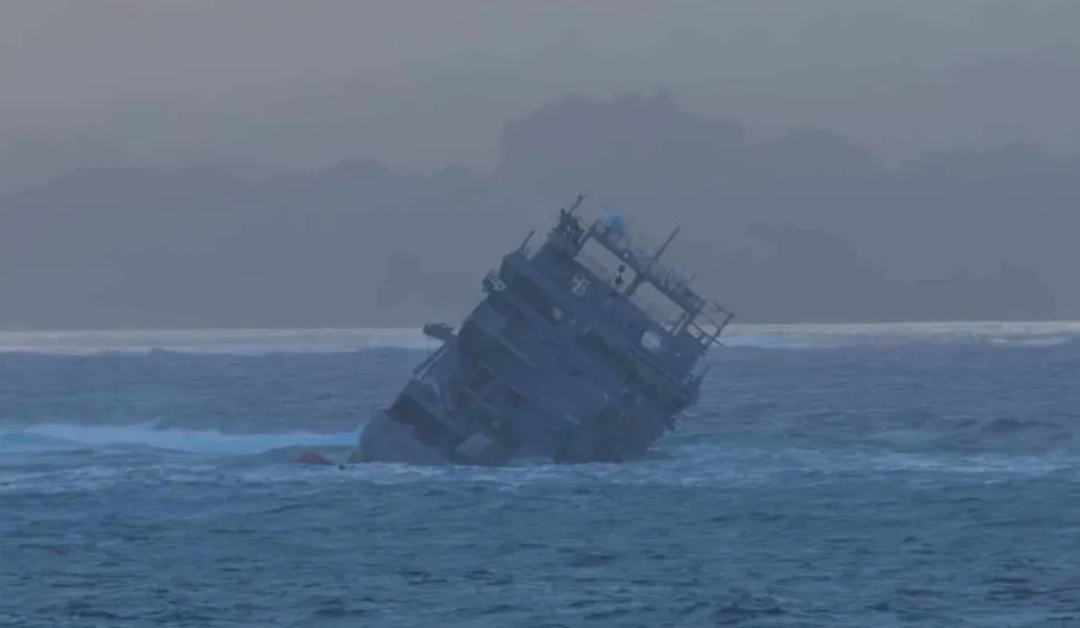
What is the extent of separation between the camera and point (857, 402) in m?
93.1

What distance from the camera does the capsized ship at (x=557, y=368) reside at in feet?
174

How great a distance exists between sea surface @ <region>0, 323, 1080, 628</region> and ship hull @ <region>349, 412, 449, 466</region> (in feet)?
2.92

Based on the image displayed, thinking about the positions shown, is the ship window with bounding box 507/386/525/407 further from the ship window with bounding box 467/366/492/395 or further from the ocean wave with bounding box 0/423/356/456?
the ocean wave with bounding box 0/423/356/456

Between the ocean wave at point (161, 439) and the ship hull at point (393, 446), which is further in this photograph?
the ocean wave at point (161, 439)

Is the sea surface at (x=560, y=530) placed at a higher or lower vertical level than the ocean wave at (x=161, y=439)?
lower

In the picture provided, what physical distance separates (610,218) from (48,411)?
44735mm

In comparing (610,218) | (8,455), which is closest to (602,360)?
(610,218)

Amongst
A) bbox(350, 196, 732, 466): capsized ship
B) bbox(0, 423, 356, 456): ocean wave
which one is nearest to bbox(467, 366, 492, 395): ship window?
bbox(350, 196, 732, 466): capsized ship

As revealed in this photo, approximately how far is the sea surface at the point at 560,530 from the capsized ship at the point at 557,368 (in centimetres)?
104

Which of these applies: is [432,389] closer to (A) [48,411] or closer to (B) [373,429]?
(B) [373,429]

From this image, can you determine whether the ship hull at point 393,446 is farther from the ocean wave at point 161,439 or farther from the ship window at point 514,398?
the ocean wave at point 161,439

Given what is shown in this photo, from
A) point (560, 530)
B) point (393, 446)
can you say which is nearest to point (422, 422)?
point (393, 446)

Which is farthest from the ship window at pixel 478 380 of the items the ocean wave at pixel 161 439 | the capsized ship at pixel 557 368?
the ocean wave at pixel 161 439

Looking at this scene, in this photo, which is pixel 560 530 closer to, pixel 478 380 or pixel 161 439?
pixel 478 380
